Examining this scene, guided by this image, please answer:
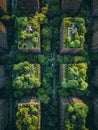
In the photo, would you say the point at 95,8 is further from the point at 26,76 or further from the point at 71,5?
the point at 26,76

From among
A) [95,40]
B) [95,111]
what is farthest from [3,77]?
[95,40]

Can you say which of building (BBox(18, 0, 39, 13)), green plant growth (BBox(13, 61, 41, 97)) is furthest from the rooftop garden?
green plant growth (BBox(13, 61, 41, 97))

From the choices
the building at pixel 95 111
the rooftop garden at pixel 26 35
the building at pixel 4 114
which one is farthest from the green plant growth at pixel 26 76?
the building at pixel 95 111

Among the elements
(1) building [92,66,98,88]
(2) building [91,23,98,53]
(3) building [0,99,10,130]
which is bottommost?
(3) building [0,99,10,130]

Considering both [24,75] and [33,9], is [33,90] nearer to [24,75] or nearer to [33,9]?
[24,75]

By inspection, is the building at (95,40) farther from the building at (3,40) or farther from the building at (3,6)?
the building at (3,6)

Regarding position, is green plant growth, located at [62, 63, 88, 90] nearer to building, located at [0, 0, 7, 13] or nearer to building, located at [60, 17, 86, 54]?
building, located at [60, 17, 86, 54]
